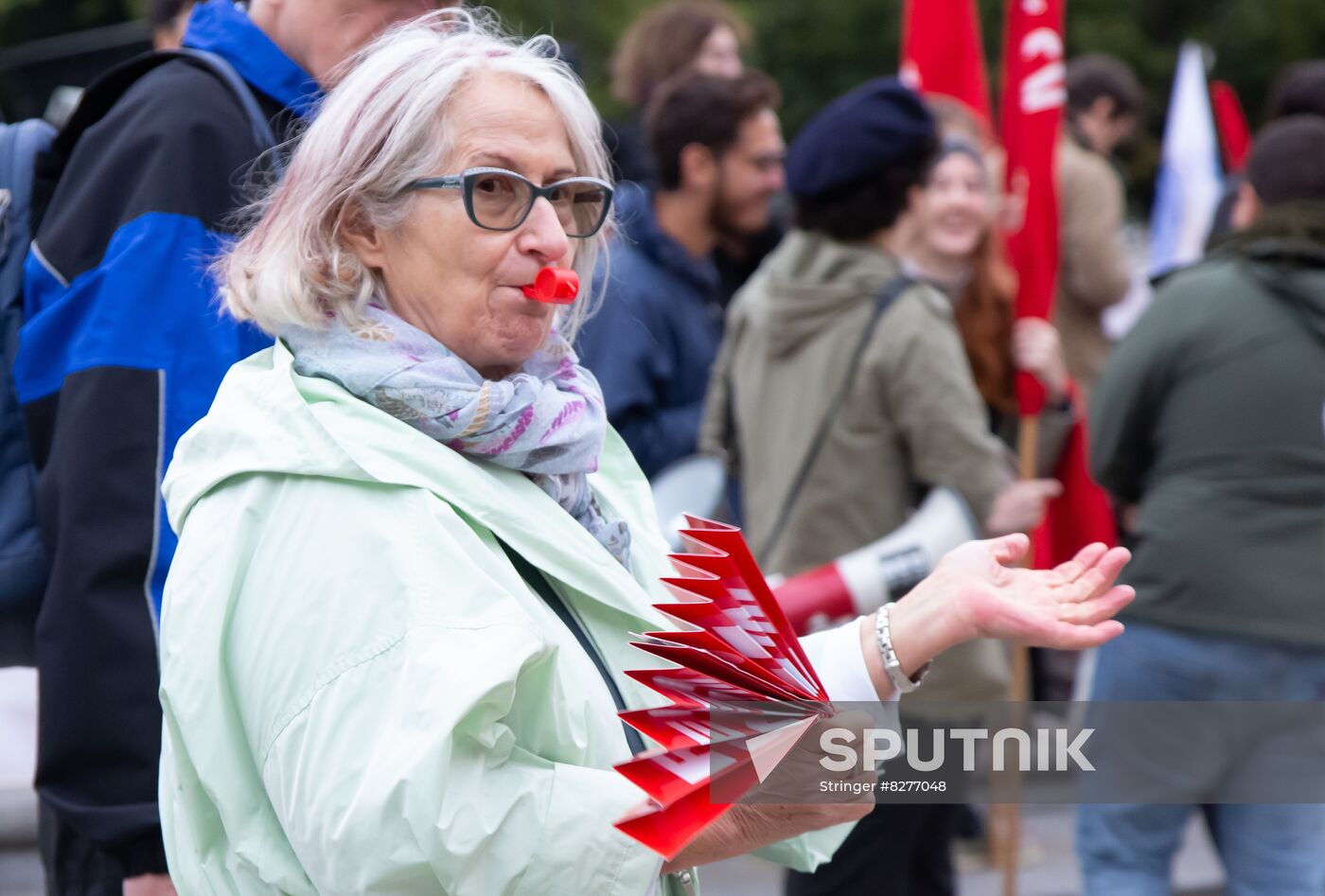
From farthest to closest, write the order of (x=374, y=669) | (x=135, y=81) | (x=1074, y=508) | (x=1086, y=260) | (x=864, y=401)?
(x=1086, y=260), (x=1074, y=508), (x=864, y=401), (x=135, y=81), (x=374, y=669)

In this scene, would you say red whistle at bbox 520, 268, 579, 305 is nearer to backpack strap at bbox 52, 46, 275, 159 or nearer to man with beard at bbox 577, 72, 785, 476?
backpack strap at bbox 52, 46, 275, 159

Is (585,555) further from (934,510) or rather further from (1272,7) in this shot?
(1272,7)

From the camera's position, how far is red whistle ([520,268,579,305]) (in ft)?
6.22

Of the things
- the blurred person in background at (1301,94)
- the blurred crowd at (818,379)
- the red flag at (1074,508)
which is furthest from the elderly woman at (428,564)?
the blurred person in background at (1301,94)

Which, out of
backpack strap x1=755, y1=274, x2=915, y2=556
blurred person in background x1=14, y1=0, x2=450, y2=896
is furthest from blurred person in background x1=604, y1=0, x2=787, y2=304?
blurred person in background x1=14, y1=0, x2=450, y2=896

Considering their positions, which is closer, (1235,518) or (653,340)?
(1235,518)

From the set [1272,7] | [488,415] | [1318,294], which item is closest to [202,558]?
[488,415]

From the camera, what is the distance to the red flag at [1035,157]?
15.3 feet

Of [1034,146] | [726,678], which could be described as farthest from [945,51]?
[726,678]

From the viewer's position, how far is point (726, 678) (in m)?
1.66

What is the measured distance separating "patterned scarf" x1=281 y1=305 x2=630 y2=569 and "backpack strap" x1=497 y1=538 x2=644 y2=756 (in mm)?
115

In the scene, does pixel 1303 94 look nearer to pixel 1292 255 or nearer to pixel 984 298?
pixel 984 298

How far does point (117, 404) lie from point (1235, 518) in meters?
2.58

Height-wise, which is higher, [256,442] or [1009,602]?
[256,442]
